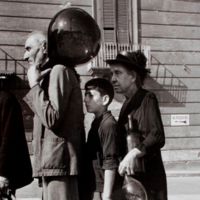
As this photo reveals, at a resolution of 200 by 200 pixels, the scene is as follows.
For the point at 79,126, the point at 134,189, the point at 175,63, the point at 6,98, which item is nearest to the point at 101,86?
the point at 79,126

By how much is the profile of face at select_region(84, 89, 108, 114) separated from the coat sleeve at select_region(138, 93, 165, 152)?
359 millimetres

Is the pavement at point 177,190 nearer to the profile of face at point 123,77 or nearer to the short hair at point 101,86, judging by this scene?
the short hair at point 101,86

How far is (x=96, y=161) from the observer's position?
2.96m

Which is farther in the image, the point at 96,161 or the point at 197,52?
the point at 197,52

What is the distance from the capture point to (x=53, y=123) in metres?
2.67

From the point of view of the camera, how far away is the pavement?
8.65 m

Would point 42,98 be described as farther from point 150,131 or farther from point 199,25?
point 199,25

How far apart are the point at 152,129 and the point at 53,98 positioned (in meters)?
0.63

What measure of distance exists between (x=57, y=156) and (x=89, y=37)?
31.4 inches

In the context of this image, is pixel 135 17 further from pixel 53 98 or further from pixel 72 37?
pixel 53 98

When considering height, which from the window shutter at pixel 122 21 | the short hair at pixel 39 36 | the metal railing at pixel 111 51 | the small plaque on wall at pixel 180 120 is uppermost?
the window shutter at pixel 122 21

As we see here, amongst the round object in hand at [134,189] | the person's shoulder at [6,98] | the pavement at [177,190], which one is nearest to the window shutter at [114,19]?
the pavement at [177,190]

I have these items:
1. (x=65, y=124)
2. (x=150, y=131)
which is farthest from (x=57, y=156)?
(x=150, y=131)

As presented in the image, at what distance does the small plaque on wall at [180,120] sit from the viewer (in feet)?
46.0
